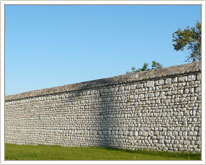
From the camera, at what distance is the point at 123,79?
1307 cm

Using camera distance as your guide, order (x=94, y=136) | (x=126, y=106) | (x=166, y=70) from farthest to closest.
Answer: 1. (x=94, y=136)
2. (x=126, y=106)
3. (x=166, y=70)

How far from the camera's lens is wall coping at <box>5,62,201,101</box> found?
11.1 metres

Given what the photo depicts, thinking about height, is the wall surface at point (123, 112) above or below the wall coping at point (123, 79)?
below

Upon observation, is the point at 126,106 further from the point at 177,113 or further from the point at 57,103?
the point at 57,103

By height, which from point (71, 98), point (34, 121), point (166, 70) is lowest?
point (34, 121)

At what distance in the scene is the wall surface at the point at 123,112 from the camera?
1106 centimetres

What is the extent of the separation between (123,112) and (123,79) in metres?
1.23

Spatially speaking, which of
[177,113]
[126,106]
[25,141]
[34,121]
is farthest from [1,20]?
[25,141]

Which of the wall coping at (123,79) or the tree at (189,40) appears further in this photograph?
the tree at (189,40)

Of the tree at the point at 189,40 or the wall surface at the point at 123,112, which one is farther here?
the tree at the point at 189,40

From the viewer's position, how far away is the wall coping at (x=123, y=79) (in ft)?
36.4

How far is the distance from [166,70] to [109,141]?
3720mm

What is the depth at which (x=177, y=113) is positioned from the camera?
1129 centimetres

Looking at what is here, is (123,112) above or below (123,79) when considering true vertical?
below
